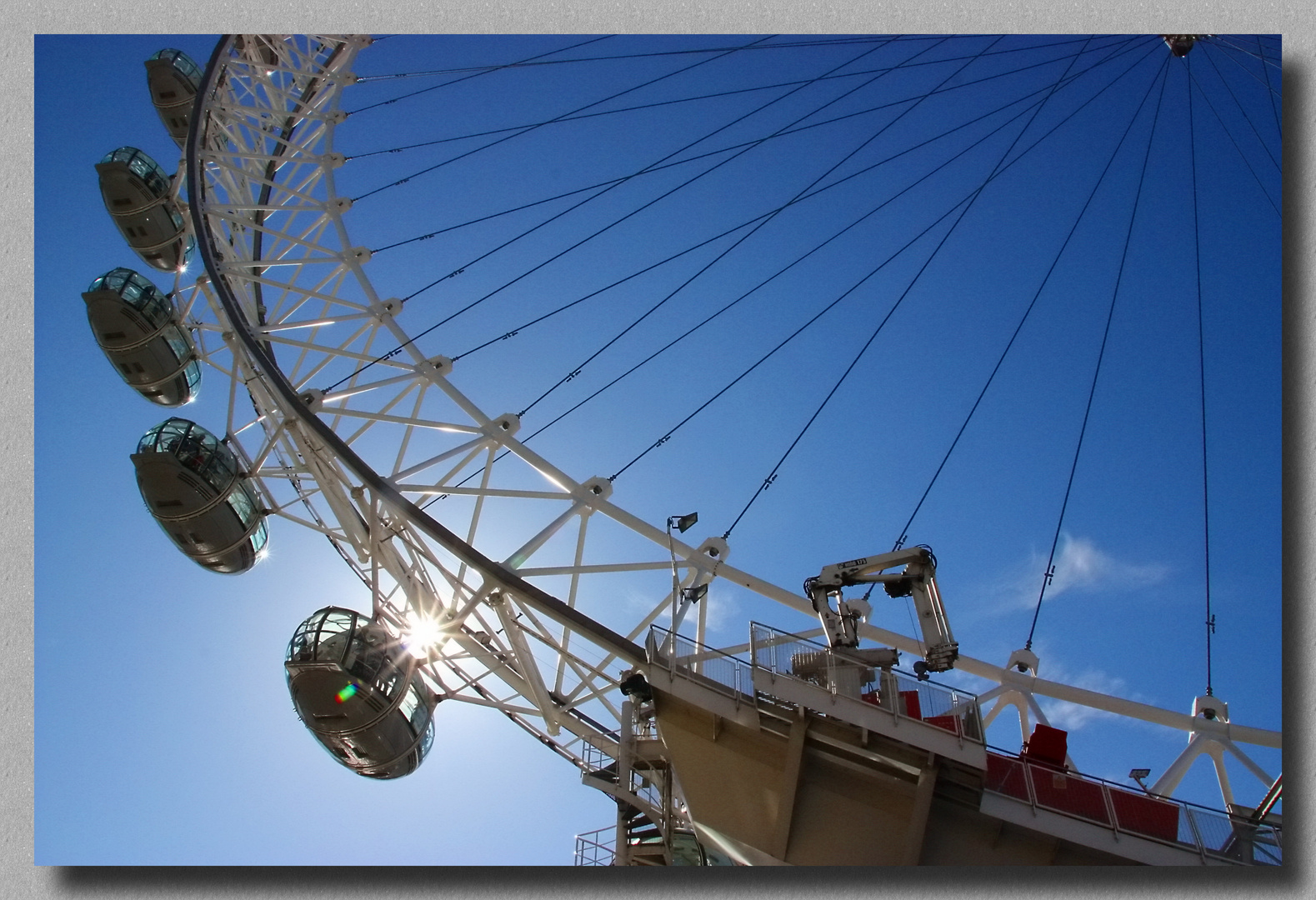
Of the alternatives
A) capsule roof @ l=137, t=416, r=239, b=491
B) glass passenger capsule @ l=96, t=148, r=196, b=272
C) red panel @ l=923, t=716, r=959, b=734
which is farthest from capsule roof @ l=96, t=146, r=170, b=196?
red panel @ l=923, t=716, r=959, b=734

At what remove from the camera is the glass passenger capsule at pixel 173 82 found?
24.2 meters

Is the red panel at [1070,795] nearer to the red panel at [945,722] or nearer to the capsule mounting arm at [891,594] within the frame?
the red panel at [945,722]

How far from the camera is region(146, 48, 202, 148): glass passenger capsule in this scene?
24.2 metres

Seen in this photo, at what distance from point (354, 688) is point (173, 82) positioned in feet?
53.0

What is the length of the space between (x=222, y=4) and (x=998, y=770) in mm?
12967

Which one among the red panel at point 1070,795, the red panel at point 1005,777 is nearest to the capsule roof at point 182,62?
the red panel at point 1005,777

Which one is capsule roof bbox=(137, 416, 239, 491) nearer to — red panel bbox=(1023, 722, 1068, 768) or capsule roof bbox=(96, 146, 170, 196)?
capsule roof bbox=(96, 146, 170, 196)

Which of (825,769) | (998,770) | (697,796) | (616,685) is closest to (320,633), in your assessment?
(616,685)

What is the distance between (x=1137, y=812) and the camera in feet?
40.9

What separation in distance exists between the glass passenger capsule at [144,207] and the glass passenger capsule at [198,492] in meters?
6.74

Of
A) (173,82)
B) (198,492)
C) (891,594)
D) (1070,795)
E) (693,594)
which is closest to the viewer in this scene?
(1070,795)

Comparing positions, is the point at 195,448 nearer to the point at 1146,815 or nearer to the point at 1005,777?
the point at 1005,777

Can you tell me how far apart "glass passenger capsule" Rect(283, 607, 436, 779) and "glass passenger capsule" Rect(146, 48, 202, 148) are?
1411cm

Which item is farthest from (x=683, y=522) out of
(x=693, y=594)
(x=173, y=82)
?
(x=173, y=82)
